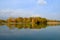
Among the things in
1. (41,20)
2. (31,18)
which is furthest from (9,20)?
(41,20)

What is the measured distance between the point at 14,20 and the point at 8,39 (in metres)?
15.4

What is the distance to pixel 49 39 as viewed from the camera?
5410 mm

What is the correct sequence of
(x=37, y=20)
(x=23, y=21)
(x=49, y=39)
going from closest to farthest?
(x=49, y=39), (x=37, y=20), (x=23, y=21)

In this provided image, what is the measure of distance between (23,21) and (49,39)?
49.5 ft

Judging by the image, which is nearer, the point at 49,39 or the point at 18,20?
the point at 49,39

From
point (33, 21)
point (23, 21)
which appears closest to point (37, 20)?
point (33, 21)

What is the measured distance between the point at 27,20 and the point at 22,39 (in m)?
14.5

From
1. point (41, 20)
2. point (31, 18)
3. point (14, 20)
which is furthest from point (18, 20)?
point (41, 20)

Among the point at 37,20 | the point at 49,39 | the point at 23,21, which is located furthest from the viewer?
the point at 23,21

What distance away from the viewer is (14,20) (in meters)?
20.9

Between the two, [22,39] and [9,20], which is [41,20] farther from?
[22,39]

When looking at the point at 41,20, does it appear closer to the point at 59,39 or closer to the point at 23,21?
the point at 23,21

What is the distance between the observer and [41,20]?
19.5 metres

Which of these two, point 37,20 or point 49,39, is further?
point 37,20
